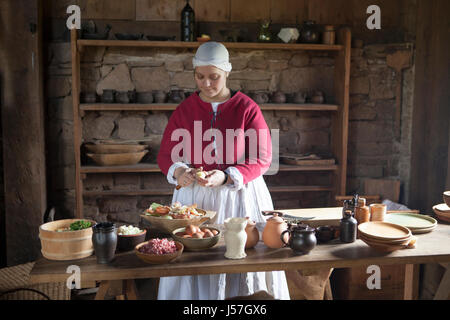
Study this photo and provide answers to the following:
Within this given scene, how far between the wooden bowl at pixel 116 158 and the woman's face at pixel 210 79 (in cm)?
164

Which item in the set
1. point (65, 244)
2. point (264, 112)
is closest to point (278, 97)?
point (264, 112)

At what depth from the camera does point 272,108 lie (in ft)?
13.8

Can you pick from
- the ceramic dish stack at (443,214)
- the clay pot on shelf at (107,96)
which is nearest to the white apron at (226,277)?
the ceramic dish stack at (443,214)

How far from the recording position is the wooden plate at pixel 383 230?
2.06 m

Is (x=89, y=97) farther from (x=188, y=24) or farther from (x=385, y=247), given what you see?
(x=385, y=247)

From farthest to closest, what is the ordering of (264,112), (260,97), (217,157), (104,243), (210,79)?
(264,112) → (260,97) → (217,157) → (210,79) → (104,243)

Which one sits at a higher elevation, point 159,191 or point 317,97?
point 317,97

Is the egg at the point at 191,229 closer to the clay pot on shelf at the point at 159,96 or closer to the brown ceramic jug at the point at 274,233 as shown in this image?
the brown ceramic jug at the point at 274,233

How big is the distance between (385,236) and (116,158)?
8.81ft

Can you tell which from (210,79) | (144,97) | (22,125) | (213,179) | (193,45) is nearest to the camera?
(213,179)

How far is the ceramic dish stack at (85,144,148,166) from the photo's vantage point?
409 centimetres

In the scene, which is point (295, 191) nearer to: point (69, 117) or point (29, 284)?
point (69, 117)

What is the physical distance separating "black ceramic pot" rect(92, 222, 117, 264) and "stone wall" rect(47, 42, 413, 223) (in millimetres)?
2529
